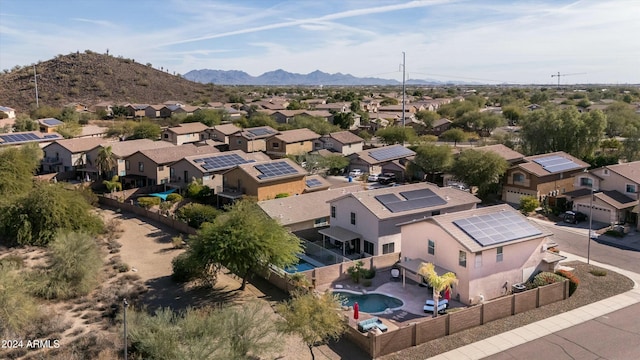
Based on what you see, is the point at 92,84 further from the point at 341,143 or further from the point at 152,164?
the point at 152,164

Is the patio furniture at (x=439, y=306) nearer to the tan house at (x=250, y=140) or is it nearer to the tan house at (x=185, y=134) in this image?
the tan house at (x=250, y=140)

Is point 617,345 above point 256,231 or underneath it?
underneath

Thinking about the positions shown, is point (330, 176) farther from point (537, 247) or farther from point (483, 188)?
point (537, 247)

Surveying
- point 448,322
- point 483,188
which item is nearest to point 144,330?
point 448,322

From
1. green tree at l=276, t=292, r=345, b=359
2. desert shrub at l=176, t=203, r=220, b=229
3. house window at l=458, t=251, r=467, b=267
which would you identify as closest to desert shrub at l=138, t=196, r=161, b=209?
desert shrub at l=176, t=203, r=220, b=229

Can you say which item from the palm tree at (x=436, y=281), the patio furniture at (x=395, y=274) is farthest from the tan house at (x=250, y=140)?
the palm tree at (x=436, y=281)

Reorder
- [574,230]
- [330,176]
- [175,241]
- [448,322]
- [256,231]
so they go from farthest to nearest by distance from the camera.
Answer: [330,176], [574,230], [175,241], [256,231], [448,322]
